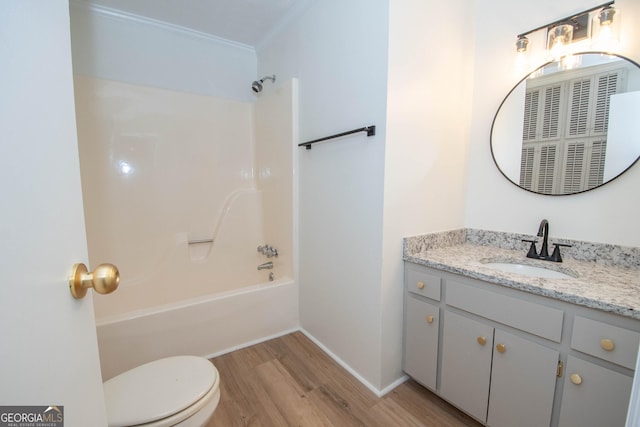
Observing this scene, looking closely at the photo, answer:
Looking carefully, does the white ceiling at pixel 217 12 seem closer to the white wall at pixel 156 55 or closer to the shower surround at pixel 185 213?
the white wall at pixel 156 55

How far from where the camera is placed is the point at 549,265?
4.38 ft

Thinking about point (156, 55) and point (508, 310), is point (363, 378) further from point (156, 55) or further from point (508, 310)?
point (156, 55)

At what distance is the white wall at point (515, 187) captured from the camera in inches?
48.8

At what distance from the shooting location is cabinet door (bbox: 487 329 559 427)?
3.41ft

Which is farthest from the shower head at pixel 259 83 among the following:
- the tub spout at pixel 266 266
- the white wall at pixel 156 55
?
the tub spout at pixel 266 266

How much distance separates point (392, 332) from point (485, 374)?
1.56 feet

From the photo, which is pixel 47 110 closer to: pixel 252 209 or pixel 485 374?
pixel 485 374

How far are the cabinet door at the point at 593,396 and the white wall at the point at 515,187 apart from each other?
2.35ft

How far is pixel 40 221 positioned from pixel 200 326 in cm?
163

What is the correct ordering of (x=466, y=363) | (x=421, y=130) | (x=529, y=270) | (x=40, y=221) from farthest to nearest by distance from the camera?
1. (x=421, y=130)
2. (x=529, y=270)
3. (x=466, y=363)
4. (x=40, y=221)

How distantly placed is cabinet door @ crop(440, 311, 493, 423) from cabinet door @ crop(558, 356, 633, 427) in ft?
0.88

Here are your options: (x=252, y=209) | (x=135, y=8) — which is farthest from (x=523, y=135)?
(x=135, y=8)

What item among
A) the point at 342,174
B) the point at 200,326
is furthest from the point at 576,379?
the point at 200,326

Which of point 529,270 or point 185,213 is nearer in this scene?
point 529,270
